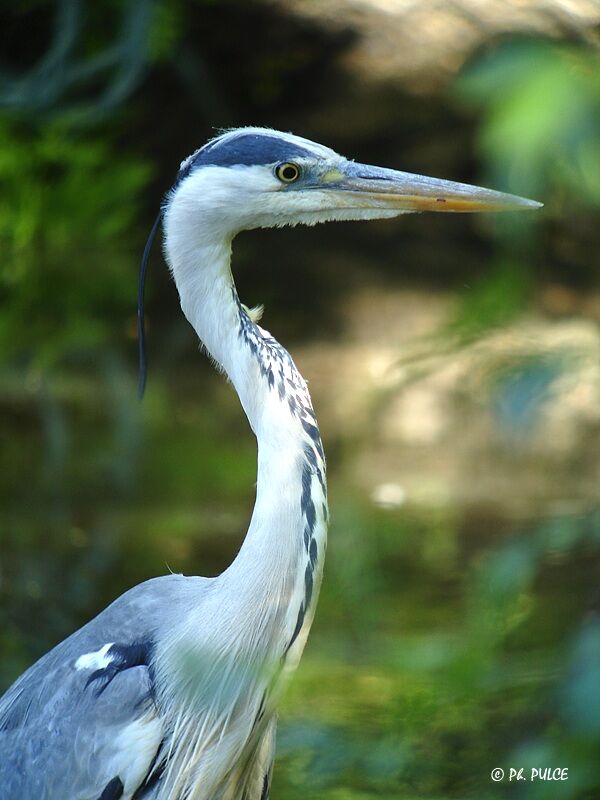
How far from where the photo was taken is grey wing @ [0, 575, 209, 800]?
235 centimetres

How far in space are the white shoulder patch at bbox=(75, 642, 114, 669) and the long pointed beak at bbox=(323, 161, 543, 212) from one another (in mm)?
1115

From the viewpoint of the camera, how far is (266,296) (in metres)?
7.63

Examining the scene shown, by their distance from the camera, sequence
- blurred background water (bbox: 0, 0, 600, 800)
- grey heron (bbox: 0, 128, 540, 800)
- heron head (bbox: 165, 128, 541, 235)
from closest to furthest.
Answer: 1. grey heron (bbox: 0, 128, 540, 800)
2. heron head (bbox: 165, 128, 541, 235)
3. blurred background water (bbox: 0, 0, 600, 800)

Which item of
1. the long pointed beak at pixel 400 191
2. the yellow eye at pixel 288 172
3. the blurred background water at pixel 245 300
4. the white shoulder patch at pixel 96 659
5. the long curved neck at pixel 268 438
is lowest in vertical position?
the white shoulder patch at pixel 96 659

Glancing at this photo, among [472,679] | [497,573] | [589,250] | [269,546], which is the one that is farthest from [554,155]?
[589,250]

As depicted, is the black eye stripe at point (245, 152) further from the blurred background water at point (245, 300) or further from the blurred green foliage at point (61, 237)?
the blurred green foliage at point (61, 237)

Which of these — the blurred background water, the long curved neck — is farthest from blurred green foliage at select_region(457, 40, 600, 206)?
the long curved neck

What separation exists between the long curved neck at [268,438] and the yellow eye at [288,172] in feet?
0.59

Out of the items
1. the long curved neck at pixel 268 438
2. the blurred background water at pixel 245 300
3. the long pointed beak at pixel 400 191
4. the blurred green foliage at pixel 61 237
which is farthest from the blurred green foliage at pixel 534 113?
the blurred green foliage at pixel 61 237

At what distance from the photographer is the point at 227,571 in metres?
2.34

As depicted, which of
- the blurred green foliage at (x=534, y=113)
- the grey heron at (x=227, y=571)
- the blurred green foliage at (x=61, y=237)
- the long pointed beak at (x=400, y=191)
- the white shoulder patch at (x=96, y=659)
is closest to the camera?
the blurred green foliage at (x=534, y=113)

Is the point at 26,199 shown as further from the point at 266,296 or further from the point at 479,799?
the point at 479,799

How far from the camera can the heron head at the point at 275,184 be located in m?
2.33

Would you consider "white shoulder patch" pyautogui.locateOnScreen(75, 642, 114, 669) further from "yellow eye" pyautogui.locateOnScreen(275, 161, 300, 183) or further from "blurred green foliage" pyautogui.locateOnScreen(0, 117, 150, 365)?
"blurred green foliage" pyautogui.locateOnScreen(0, 117, 150, 365)
